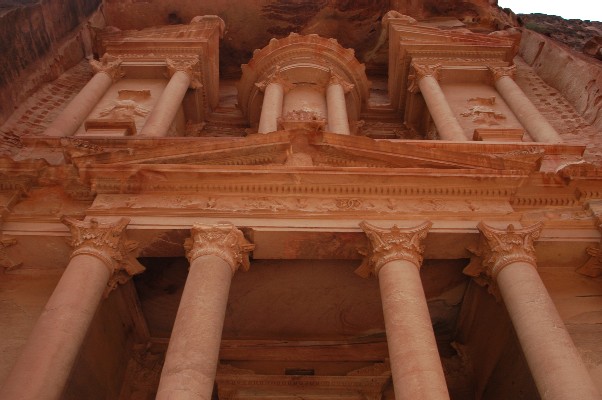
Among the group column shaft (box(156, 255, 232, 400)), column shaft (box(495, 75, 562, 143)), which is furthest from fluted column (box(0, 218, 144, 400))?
column shaft (box(495, 75, 562, 143))

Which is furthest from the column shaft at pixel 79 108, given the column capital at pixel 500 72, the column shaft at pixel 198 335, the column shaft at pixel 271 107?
the column capital at pixel 500 72

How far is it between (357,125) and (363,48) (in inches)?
271

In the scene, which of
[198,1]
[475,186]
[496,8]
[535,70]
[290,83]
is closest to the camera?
[475,186]

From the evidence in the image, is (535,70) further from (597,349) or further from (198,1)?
(597,349)

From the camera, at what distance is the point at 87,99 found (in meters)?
15.0

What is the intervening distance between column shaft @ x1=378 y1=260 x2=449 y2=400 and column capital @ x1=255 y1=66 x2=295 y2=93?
890 cm

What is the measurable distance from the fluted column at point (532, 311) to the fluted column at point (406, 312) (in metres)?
1.03

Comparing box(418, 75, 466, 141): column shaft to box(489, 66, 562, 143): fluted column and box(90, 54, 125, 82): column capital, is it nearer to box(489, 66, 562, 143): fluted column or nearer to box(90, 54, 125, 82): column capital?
box(489, 66, 562, 143): fluted column

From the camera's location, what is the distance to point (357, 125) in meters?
16.9

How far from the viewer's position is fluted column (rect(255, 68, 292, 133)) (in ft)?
46.4

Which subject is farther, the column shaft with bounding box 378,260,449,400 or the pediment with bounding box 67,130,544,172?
the pediment with bounding box 67,130,544,172

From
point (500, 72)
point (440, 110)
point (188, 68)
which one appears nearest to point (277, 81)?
point (188, 68)

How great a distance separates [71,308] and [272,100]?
870cm

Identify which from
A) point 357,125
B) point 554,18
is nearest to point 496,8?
point 554,18
